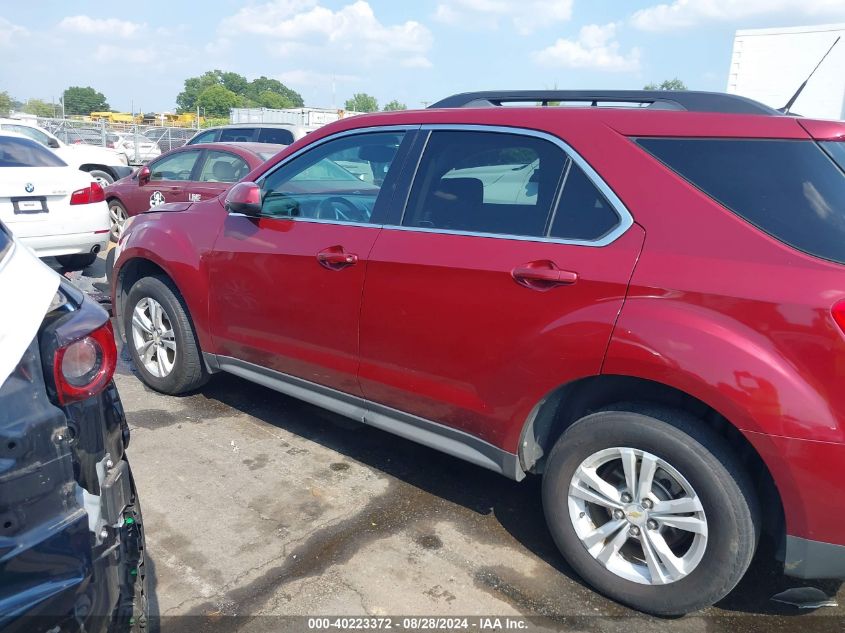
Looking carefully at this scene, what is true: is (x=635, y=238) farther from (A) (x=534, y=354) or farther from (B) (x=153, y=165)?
(B) (x=153, y=165)

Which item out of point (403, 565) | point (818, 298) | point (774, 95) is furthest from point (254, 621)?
point (774, 95)

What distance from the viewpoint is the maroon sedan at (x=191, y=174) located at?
26.8 ft

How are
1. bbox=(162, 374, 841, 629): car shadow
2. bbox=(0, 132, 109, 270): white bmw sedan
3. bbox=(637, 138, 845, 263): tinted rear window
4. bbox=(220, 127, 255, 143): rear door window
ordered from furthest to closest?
Answer: bbox=(220, 127, 255, 143): rear door window, bbox=(0, 132, 109, 270): white bmw sedan, bbox=(162, 374, 841, 629): car shadow, bbox=(637, 138, 845, 263): tinted rear window

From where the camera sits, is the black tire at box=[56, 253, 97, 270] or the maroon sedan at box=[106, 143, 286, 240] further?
the maroon sedan at box=[106, 143, 286, 240]

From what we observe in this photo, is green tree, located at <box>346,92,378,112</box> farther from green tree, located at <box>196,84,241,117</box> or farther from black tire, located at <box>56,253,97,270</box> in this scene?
black tire, located at <box>56,253,97,270</box>

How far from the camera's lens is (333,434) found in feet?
13.7

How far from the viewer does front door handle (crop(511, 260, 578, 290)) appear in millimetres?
2621

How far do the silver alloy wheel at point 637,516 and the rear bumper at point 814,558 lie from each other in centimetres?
28

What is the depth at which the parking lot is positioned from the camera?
105 inches

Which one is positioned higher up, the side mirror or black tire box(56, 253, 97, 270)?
the side mirror

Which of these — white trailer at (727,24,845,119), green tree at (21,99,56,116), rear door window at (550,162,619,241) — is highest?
white trailer at (727,24,845,119)

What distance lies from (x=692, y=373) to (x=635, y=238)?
0.54 metres

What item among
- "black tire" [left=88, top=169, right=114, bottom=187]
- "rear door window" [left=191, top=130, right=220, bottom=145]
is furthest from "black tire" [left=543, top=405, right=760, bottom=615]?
"black tire" [left=88, top=169, right=114, bottom=187]

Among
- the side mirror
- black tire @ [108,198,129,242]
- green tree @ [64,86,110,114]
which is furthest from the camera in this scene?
green tree @ [64,86,110,114]
